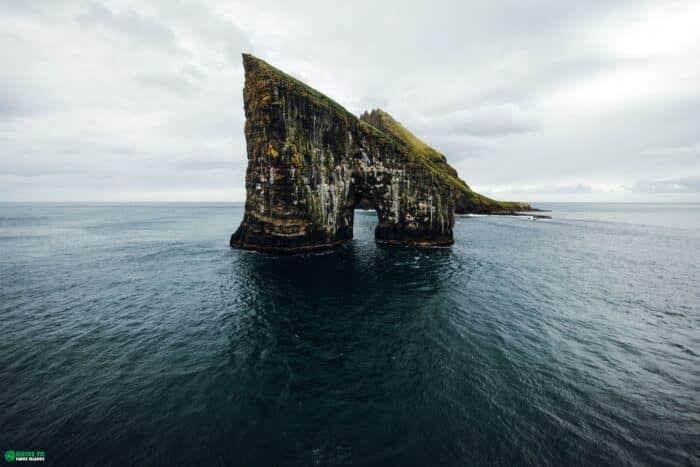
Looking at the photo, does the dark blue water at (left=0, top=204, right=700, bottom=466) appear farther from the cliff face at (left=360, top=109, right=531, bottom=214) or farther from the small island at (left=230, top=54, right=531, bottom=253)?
the cliff face at (left=360, top=109, right=531, bottom=214)

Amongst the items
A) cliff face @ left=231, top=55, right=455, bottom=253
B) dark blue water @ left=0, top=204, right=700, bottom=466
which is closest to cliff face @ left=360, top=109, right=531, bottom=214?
cliff face @ left=231, top=55, right=455, bottom=253

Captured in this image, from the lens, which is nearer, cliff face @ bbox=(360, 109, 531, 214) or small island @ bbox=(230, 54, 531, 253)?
small island @ bbox=(230, 54, 531, 253)

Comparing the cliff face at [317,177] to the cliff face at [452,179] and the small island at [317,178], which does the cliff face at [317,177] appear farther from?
the cliff face at [452,179]

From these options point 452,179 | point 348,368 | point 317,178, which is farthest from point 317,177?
point 452,179

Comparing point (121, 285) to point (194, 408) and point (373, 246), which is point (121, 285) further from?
point (373, 246)

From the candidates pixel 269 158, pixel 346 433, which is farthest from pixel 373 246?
pixel 346 433

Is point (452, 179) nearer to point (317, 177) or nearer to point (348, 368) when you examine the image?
point (317, 177)
